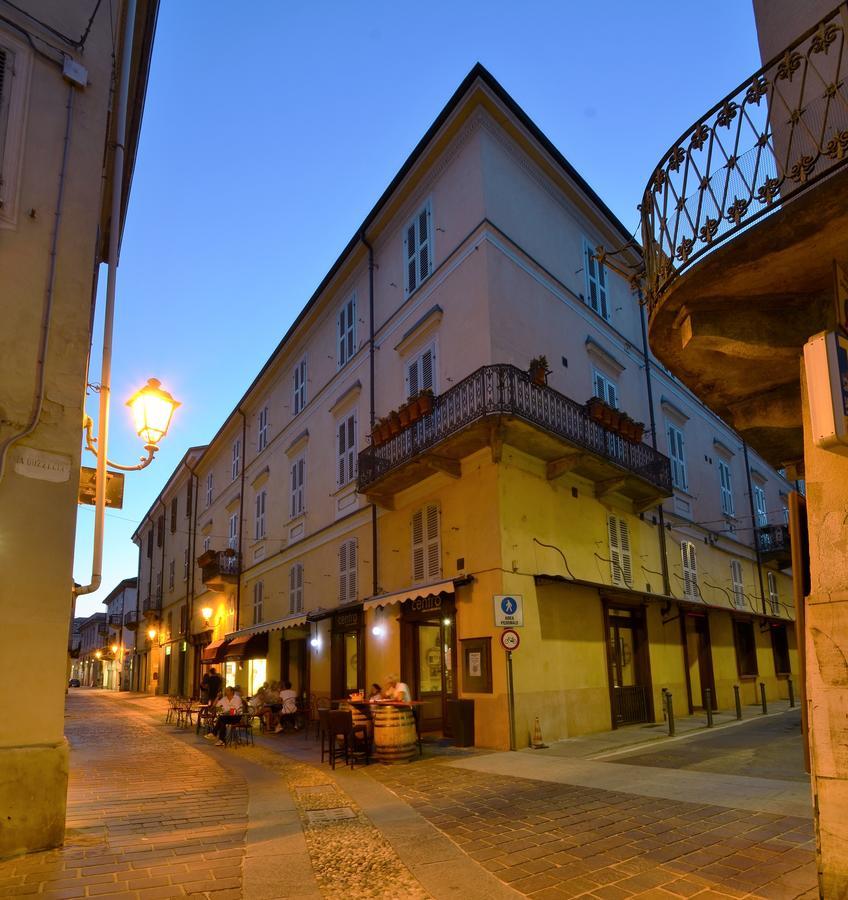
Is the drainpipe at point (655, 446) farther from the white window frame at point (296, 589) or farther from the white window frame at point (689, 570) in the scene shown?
the white window frame at point (296, 589)

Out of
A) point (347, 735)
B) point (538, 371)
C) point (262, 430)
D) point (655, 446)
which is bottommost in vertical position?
point (347, 735)

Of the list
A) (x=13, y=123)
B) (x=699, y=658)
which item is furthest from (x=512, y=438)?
(x=699, y=658)

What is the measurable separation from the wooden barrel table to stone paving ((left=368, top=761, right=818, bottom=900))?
2.59m

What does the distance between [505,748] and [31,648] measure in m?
8.43

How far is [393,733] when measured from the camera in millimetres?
10773

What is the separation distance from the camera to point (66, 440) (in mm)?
6613

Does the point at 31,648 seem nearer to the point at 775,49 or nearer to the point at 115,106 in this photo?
the point at 115,106

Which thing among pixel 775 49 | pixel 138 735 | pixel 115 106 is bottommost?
pixel 138 735

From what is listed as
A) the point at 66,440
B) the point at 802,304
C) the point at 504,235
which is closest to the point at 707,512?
the point at 504,235

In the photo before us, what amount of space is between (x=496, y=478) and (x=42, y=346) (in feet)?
27.8

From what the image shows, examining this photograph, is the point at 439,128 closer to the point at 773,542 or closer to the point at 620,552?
the point at 620,552

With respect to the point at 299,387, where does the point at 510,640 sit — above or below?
below

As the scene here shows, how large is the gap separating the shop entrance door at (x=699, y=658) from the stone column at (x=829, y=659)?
15000 mm

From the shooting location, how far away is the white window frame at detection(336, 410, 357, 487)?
62.1 feet
